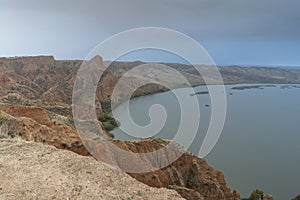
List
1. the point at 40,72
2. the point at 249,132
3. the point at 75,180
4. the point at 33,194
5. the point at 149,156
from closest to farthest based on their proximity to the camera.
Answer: the point at 33,194
the point at 75,180
the point at 149,156
the point at 249,132
the point at 40,72

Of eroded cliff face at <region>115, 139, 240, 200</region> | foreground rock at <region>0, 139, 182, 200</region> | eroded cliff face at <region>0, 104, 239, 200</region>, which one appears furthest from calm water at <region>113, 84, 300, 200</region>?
foreground rock at <region>0, 139, 182, 200</region>

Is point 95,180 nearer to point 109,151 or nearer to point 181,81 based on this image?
point 109,151

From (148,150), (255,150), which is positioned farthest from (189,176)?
(255,150)

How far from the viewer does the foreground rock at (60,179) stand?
6.38 meters

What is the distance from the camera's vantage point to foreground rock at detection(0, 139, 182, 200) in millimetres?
6383

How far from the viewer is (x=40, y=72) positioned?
76.8m

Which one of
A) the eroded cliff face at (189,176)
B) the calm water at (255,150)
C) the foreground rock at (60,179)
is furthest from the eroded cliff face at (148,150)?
the calm water at (255,150)

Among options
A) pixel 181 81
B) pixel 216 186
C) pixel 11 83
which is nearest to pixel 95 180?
pixel 216 186

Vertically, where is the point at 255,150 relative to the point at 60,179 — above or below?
below

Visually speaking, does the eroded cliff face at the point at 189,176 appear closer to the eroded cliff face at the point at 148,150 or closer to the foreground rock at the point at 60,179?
the eroded cliff face at the point at 148,150

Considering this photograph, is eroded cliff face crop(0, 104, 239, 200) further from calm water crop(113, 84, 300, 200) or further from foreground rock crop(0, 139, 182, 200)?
calm water crop(113, 84, 300, 200)

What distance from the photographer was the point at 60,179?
707 cm

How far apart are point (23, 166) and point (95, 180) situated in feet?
6.93

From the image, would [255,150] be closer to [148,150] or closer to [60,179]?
[148,150]
